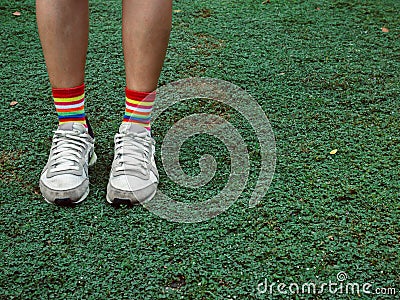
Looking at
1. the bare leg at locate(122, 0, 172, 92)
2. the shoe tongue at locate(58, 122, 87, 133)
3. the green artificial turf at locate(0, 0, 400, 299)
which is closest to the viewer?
the green artificial turf at locate(0, 0, 400, 299)

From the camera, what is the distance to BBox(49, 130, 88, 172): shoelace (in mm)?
1494

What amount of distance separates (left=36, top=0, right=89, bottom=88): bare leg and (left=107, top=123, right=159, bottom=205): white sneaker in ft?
0.65

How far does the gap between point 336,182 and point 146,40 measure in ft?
2.10

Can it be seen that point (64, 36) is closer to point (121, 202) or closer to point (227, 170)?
point (121, 202)

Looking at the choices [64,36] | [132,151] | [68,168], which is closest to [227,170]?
[132,151]

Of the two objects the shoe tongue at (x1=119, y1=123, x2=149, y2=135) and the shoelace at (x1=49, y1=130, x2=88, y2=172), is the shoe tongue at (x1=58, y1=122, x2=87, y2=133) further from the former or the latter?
the shoe tongue at (x1=119, y1=123, x2=149, y2=135)

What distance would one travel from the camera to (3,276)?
4.13ft

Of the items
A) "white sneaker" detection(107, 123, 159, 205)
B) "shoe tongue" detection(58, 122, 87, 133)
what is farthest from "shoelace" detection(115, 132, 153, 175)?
"shoe tongue" detection(58, 122, 87, 133)

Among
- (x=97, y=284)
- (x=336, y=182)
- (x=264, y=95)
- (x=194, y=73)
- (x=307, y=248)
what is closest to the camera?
(x=97, y=284)

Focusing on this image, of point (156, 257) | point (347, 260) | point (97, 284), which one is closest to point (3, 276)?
point (97, 284)

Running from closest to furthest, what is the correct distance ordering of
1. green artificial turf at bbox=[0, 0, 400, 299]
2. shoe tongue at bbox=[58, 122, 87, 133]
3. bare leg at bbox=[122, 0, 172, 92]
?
green artificial turf at bbox=[0, 0, 400, 299], bare leg at bbox=[122, 0, 172, 92], shoe tongue at bbox=[58, 122, 87, 133]

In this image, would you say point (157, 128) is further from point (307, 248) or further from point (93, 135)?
point (307, 248)

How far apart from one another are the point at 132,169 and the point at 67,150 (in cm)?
18

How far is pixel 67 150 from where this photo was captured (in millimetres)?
1519
